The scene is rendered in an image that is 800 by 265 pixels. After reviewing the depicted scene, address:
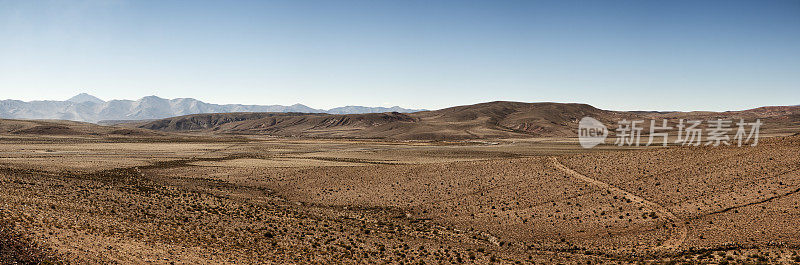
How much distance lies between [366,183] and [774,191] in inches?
1351

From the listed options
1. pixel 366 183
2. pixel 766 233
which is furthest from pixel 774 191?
pixel 366 183

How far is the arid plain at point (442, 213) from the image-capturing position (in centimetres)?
2162

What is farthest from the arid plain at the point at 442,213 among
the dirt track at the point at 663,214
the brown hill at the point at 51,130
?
the brown hill at the point at 51,130

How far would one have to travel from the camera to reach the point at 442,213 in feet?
112

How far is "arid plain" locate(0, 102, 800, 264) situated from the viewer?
2162 centimetres

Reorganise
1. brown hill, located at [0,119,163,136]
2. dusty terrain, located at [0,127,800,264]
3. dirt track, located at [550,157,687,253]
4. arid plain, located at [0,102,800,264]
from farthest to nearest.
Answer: brown hill, located at [0,119,163,136] < dirt track, located at [550,157,687,253] < dusty terrain, located at [0,127,800,264] < arid plain, located at [0,102,800,264]

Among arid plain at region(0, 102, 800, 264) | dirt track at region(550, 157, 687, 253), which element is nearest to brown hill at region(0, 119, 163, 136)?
arid plain at region(0, 102, 800, 264)

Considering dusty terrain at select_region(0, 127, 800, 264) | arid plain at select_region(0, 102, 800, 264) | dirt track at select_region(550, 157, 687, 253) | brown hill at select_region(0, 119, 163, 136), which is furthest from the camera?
brown hill at select_region(0, 119, 163, 136)

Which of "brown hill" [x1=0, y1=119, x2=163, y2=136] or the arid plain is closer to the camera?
the arid plain

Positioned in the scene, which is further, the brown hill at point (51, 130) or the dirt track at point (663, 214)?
the brown hill at point (51, 130)

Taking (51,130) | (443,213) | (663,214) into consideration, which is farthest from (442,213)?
(51,130)

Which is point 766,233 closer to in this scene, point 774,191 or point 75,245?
point 774,191

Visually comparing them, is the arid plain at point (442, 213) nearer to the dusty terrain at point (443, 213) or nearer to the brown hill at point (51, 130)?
the dusty terrain at point (443, 213)

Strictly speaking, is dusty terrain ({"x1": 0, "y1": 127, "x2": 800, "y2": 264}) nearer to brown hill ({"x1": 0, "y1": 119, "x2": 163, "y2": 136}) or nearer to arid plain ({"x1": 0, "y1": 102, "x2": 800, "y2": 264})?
arid plain ({"x1": 0, "y1": 102, "x2": 800, "y2": 264})
